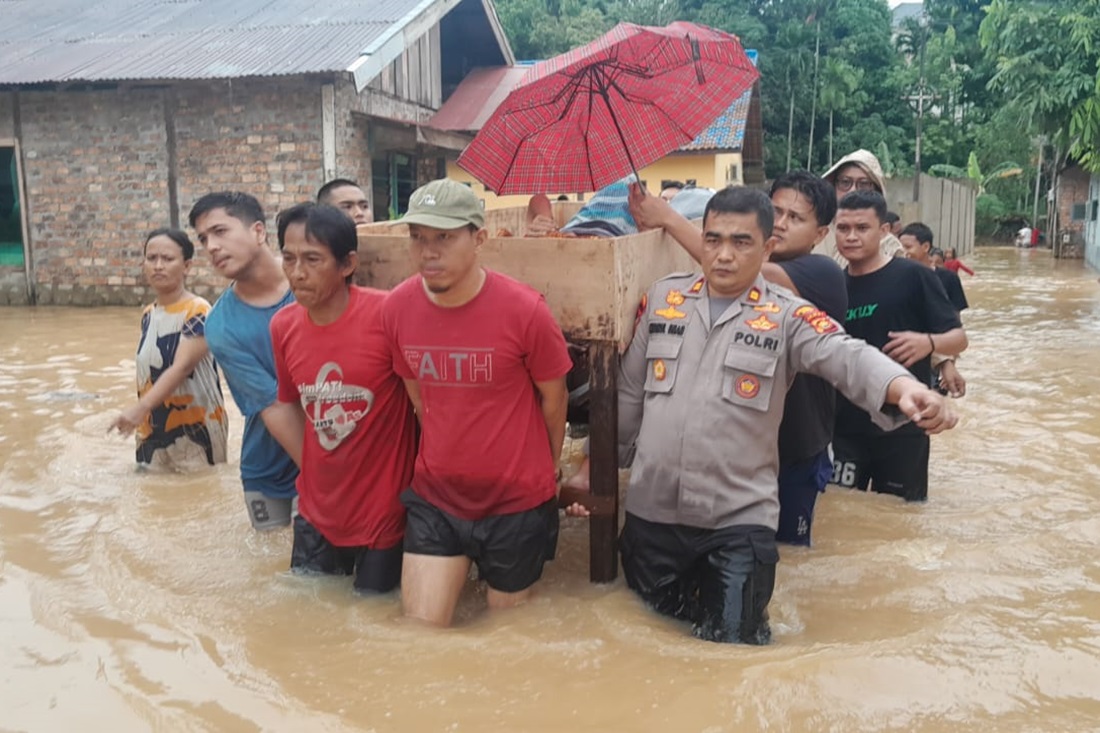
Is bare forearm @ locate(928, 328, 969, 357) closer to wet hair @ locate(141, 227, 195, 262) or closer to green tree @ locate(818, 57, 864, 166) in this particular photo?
wet hair @ locate(141, 227, 195, 262)

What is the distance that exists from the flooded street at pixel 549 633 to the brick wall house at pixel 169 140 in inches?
311

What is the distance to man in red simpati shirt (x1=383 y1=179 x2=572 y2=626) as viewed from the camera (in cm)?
309

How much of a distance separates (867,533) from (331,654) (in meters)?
2.60

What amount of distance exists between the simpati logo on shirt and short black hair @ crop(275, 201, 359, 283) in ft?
1.35

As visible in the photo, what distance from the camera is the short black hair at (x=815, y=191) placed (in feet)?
12.4

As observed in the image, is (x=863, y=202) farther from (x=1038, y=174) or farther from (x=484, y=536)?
(x=1038, y=174)

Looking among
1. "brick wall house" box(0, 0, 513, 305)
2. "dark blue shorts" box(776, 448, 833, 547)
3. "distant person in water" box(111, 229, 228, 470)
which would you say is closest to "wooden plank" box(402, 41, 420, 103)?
"brick wall house" box(0, 0, 513, 305)

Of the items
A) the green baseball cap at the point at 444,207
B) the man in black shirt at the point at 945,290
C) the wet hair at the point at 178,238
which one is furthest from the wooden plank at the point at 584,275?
the wet hair at the point at 178,238

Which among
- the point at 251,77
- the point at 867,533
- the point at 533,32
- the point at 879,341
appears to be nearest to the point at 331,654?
the point at 867,533

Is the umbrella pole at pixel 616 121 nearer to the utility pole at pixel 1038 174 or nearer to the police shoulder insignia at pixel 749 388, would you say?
the police shoulder insignia at pixel 749 388

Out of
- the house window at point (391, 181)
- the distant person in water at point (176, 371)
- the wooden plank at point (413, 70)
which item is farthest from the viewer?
the wooden plank at point (413, 70)

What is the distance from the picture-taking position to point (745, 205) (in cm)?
312

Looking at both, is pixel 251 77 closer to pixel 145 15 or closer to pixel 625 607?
pixel 145 15

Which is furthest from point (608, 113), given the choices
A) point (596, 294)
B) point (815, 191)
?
point (596, 294)
